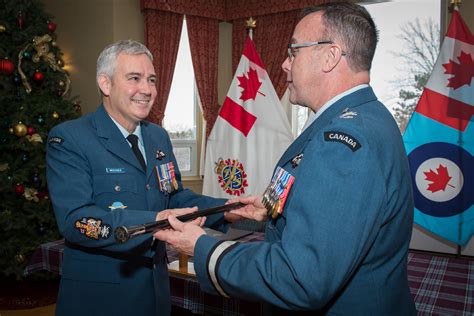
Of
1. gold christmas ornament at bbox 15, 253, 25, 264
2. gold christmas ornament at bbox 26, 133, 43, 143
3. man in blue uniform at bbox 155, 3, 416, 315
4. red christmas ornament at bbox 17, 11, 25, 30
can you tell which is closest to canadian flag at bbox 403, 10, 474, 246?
man in blue uniform at bbox 155, 3, 416, 315

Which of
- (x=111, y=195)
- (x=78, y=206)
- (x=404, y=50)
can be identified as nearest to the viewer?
Answer: (x=78, y=206)

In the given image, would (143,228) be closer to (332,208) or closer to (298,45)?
(332,208)

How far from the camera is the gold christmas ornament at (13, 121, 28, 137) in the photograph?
3.96 metres

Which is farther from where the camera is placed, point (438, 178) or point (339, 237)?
point (438, 178)

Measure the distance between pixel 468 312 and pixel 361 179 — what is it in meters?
1.05

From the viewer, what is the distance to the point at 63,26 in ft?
17.6

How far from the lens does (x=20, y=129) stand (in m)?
3.96

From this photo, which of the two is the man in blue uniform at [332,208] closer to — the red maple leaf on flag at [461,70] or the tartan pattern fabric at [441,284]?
the tartan pattern fabric at [441,284]

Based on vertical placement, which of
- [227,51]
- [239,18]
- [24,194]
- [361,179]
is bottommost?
[24,194]

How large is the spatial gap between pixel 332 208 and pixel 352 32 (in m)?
0.47

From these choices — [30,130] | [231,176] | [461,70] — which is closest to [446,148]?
[461,70]

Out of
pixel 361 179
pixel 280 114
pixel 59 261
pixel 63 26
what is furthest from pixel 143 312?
pixel 63 26

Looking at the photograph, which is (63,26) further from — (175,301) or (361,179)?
(361,179)

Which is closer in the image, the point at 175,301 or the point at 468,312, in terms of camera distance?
the point at 468,312
